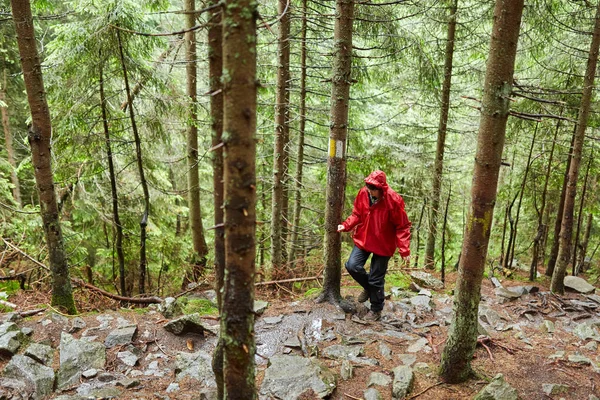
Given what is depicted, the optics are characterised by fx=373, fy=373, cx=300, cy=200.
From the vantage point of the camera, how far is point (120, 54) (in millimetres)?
6957

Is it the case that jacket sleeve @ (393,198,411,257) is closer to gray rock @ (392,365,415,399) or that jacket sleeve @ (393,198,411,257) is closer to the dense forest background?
gray rock @ (392,365,415,399)

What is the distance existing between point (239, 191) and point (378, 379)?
3229mm

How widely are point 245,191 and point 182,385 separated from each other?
126 inches

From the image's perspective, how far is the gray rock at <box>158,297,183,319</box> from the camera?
639 cm

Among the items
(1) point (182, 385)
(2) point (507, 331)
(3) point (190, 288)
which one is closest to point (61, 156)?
(3) point (190, 288)

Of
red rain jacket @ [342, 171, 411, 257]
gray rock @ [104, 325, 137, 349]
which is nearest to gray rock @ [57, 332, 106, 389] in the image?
gray rock @ [104, 325, 137, 349]

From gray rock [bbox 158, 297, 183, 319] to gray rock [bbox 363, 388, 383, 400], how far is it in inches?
145

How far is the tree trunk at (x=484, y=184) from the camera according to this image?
144 inches

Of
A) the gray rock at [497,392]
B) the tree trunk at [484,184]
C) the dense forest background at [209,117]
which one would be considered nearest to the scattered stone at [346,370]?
the tree trunk at [484,184]

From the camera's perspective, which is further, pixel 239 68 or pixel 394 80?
pixel 394 80

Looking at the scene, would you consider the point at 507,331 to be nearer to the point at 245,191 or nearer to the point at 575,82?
the point at 245,191

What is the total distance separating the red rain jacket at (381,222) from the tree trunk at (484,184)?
1.74m

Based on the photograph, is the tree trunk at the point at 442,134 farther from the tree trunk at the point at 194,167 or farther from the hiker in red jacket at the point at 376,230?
the tree trunk at the point at 194,167

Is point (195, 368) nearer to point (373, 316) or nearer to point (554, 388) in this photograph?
point (373, 316)
